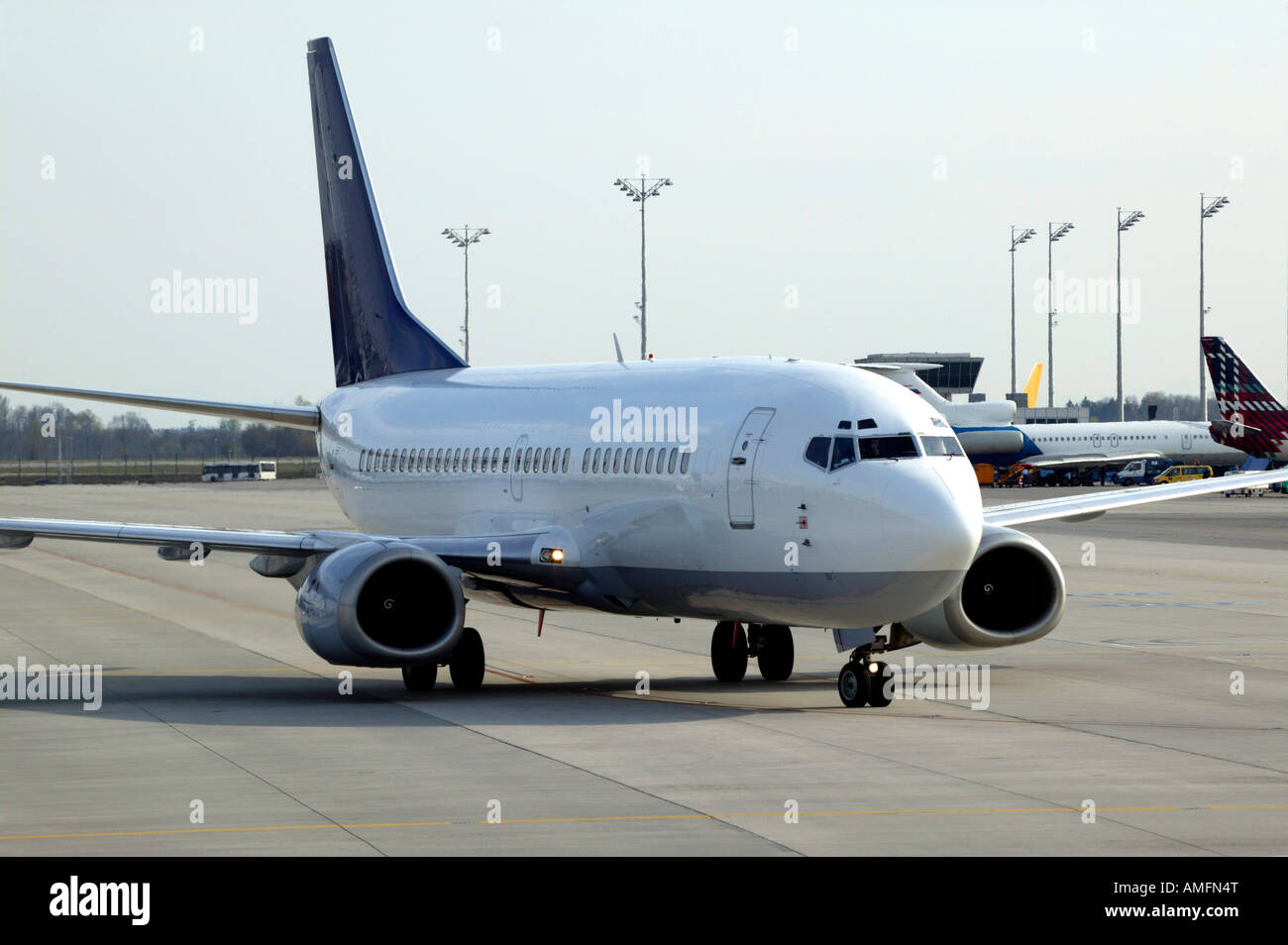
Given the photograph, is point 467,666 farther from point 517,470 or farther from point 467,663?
point 517,470

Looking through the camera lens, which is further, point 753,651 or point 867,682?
point 753,651

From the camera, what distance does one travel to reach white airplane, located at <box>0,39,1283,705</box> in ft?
63.5

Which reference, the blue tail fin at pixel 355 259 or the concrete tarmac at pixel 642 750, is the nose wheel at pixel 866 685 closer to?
the concrete tarmac at pixel 642 750

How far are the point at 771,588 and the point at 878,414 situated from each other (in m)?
2.24

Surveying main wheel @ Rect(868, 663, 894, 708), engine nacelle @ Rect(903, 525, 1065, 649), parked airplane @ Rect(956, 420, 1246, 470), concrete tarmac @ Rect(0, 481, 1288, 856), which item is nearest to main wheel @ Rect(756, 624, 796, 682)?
concrete tarmac @ Rect(0, 481, 1288, 856)

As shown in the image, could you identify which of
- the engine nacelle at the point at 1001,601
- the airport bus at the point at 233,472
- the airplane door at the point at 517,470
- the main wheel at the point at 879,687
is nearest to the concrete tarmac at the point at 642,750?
the main wheel at the point at 879,687

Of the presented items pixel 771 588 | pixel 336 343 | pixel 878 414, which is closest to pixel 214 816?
pixel 771 588

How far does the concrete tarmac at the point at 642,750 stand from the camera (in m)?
13.6

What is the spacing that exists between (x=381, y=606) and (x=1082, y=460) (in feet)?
289

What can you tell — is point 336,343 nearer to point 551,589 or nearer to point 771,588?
point 551,589

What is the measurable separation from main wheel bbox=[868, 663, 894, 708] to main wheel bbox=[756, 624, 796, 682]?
2.93m

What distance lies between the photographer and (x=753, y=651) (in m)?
24.0

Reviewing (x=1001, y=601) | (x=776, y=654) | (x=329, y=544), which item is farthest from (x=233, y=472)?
(x=1001, y=601)

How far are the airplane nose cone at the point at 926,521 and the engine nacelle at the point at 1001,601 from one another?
2092 millimetres
